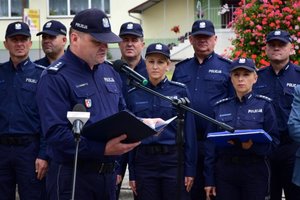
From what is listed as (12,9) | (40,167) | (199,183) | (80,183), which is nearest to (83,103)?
(80,183)

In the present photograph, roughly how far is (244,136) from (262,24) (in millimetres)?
3862

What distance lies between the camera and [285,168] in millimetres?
5504

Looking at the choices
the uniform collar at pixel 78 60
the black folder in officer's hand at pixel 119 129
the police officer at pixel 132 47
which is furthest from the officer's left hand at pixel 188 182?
the uniform collar at pixel 78 60

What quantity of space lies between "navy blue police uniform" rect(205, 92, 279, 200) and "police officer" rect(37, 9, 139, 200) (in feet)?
4.78

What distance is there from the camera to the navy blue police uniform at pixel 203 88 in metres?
5.63

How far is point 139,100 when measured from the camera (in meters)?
5.41

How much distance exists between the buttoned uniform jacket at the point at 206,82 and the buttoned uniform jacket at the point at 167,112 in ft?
0.99

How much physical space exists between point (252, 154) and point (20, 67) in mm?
2381

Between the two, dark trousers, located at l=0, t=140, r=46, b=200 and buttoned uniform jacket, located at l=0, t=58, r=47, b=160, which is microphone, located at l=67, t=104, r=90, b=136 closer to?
buttoned uniform jacket, located at l=0, t=58, r=47, b=160

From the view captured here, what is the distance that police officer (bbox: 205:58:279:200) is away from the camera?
5.10 m

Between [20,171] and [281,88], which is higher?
[281,88]

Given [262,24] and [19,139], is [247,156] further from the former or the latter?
[262,24]

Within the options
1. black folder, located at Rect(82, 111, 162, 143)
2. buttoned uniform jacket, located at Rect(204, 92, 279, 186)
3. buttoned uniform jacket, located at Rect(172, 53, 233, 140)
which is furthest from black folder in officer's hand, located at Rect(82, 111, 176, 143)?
buttoned uniform jacket, located at Rect(172, 53, 233, 140)

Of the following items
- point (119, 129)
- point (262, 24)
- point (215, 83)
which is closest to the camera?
point (119, 129)
